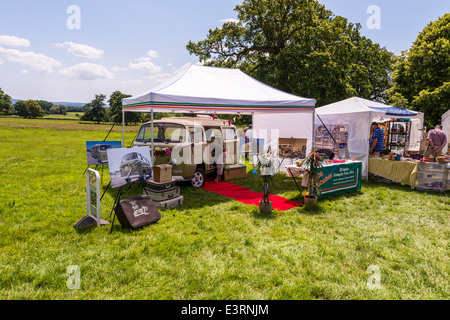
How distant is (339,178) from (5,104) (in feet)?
339

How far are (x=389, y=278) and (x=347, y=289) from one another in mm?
694

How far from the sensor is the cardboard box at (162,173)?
5.95m

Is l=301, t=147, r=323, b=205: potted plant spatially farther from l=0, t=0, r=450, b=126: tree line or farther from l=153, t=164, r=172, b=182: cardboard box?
l=0, t=0, r=450, b=126: tree line

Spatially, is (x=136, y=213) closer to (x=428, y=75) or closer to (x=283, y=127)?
(x=283, y=127)

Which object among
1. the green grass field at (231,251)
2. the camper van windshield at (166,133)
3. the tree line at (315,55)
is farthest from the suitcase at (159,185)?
the tree line at (315,55)

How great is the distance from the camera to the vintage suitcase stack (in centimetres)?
→ 600

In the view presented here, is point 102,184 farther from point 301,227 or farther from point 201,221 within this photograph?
point 301,227

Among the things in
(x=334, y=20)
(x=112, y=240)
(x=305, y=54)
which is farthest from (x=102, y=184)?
(x=334, y=20)

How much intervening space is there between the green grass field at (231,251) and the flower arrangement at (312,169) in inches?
13.5

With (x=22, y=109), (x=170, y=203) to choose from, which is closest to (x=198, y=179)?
(x=170, y=203)

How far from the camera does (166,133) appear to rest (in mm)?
7504

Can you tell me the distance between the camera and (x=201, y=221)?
17.4 ft

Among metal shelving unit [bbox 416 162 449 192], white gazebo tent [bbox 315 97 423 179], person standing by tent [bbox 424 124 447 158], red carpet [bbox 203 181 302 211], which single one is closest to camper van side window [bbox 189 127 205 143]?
red carpet [bbox 203 181 302 211]

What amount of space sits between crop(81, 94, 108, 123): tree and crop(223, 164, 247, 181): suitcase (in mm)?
68767
